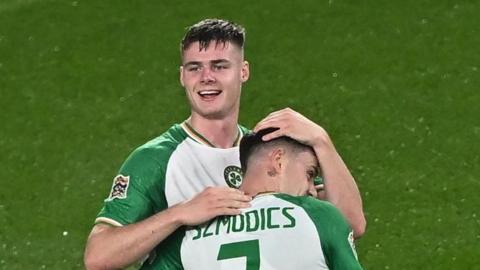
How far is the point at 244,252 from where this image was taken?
184 inches

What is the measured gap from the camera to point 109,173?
435 inches

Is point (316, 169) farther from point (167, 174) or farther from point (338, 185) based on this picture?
point (167, 174)

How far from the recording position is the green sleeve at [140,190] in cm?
514

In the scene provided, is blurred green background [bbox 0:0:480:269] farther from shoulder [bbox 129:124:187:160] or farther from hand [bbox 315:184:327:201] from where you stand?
shoulder [bbox 129:124:187:160]

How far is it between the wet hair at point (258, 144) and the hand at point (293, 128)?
0.05ft

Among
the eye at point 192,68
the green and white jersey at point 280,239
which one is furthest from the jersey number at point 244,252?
the eye at point 192,68

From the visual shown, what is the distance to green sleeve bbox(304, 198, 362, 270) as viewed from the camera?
4664 millimetres

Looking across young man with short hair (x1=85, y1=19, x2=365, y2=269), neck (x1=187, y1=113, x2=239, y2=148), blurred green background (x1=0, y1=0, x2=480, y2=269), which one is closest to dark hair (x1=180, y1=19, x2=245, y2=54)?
young man with short hair (x1=85, y1=19, x2=365, y2=269)

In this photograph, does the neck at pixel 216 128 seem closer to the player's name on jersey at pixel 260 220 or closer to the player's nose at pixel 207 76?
A: the player's nose at pixel 207 76

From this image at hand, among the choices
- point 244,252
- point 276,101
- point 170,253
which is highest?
point 244,252

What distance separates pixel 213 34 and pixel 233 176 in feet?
2.03

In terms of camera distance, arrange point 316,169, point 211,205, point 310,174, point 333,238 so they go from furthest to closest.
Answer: point 316,169
point 310,174
point 211,205
point 333,238

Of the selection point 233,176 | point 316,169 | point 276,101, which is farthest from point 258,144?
point 276,101

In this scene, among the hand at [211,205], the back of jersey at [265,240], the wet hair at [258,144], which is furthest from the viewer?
the wet hair at [258,144]
